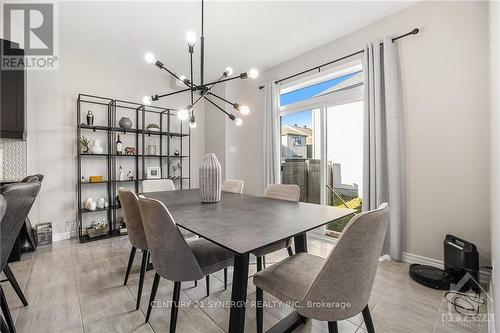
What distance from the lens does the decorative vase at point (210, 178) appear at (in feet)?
6.05

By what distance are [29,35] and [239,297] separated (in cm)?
396

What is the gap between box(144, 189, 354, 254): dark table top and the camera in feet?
3.24

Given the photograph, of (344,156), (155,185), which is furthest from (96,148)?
(344,156)

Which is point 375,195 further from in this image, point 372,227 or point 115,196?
point 115,196

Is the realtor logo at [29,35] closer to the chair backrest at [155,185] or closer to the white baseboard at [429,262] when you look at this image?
the chair backrest at [155,185]

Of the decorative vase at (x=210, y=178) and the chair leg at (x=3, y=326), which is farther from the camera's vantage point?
the decorative vase at (x=210, y=178)

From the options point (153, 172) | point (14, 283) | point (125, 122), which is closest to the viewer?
point (14, 283)

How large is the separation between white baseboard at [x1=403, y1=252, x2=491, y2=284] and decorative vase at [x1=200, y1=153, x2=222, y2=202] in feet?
7.16

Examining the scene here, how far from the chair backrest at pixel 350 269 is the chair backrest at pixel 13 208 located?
142cm

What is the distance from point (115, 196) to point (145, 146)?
965 mm

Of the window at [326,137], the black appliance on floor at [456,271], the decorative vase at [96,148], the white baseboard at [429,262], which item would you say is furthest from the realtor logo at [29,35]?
the white baseboard at [429,262]

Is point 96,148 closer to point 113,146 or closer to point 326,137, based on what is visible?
point 113,146

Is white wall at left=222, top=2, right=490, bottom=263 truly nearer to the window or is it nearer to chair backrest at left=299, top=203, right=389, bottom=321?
the window

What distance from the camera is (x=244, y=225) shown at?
1.20m
